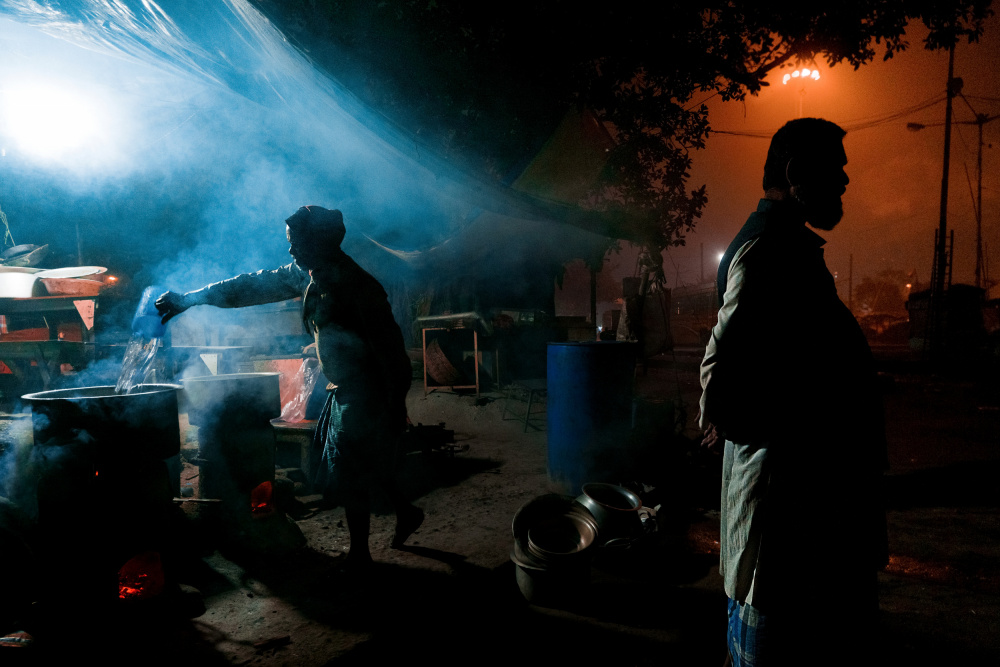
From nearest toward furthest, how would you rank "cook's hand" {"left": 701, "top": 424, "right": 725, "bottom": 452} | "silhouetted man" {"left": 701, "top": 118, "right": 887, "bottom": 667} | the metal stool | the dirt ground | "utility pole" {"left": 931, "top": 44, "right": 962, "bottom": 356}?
"silhouetted man" {"left": 701, "top": 118, "right": 887, "bottom": 667}, "cook's hand" {"left": 701, "top": 424, "right": 725, "bottom": 452}, the dirt ground, the metal stool, "utility pole" {"left": 931, "top": 44, "right": 962, "bottom": 356}

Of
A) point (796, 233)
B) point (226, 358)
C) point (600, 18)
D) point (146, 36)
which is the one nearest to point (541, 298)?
point (600, 18)

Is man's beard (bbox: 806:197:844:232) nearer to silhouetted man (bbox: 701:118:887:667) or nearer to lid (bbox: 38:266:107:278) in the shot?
silhouetted man (bbox: 701:118:887:667)

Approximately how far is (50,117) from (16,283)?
7.29 feet

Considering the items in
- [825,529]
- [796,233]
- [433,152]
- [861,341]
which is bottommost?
[825,529]

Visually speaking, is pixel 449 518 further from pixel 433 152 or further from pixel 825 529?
pixel 433 152

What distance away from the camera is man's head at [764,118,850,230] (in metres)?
1.53

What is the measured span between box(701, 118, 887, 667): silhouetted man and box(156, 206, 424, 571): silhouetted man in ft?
7.78

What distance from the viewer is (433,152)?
572cm

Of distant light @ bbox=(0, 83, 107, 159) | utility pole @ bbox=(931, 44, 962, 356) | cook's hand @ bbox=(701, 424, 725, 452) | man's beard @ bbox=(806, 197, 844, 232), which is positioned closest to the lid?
distant light @ bbox=(0, 83, 107, 159)

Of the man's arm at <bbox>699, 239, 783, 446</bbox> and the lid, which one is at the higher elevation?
the lid

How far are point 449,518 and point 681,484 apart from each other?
2.54 metres

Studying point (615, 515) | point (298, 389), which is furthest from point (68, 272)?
point (615, 515)

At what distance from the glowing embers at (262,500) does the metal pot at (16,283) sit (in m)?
5.02

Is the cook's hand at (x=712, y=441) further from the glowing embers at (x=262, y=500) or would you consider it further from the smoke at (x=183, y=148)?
the smoke at (x=183, y=148)
